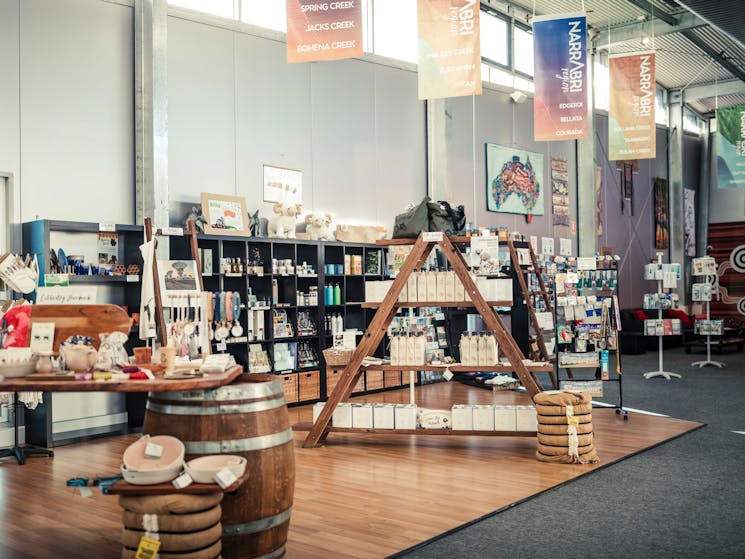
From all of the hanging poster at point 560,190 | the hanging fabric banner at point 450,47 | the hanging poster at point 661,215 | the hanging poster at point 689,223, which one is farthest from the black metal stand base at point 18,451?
the hanging poster at point 689,223

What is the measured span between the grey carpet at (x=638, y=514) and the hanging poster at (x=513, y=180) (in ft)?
21.3

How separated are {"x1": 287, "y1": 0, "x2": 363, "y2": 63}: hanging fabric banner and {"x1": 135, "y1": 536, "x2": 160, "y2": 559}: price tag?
4291mm

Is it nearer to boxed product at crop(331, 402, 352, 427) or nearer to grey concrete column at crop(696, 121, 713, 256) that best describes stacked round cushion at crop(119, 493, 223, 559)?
boxed product at crop(331, 402, 352, 427)

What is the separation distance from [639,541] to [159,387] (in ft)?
8.09

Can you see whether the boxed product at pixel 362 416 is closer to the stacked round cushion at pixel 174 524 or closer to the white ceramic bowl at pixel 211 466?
the white ceramic bowl at pixel 211 466

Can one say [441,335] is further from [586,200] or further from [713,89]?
[713,89]

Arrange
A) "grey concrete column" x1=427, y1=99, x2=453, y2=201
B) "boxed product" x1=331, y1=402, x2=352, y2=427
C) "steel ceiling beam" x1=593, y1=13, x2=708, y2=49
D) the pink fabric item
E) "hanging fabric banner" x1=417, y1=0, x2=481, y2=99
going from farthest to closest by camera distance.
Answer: "steel ceiling beam" x1=593, y1=13, x2=708, y2=49 → "grey concrete column" x1=427, y1=99, x2=453, y2=201 → "hanging fabric banner" x1=417, y1=0, x2=481, y2=99 → "boxed product" x1=331, y1=402, x2=352, y2=427 → the pink fabric item

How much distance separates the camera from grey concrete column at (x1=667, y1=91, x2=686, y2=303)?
18719mm

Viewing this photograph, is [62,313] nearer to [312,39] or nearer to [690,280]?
[312,39]

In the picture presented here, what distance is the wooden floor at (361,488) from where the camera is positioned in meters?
4.03

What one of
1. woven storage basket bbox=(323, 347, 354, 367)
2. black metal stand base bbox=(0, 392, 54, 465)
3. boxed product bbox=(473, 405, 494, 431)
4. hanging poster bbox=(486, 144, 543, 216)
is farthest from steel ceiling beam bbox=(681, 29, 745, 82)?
black metal stand base bbox=(0, 392, 54, 465)

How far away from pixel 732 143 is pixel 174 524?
12.9 meters

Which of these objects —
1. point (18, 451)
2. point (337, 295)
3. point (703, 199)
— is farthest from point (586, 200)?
point (18, 451)

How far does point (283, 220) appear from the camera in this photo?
8672 millimetres
